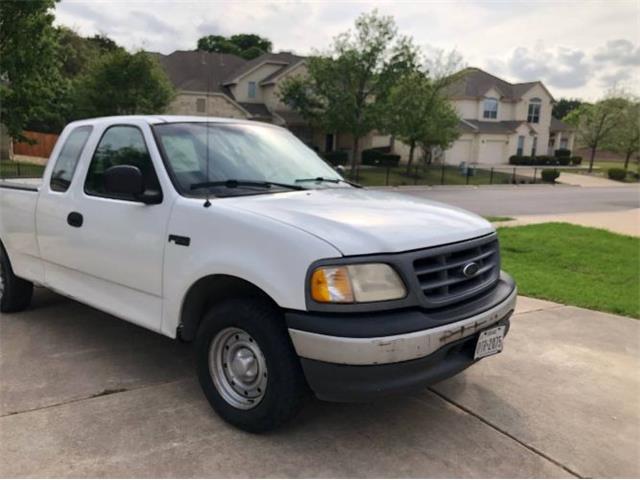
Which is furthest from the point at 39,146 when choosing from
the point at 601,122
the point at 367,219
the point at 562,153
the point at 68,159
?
the point at 562,153

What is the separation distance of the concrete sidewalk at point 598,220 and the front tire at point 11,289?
1047 centimetres

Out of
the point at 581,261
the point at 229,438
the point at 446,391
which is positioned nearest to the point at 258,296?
the point at 229,438

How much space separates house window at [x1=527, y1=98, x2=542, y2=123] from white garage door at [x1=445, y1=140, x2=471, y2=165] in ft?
30.8

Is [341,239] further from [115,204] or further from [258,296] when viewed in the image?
[115,204]

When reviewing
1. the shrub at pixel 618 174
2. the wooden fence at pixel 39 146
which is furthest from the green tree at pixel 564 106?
the wooden fence at pixel 39 146

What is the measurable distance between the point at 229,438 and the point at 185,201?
144cm

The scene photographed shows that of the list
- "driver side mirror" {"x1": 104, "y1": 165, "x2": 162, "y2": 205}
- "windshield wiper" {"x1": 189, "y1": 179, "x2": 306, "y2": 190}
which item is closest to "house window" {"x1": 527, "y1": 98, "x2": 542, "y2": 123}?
"windshield wiper" {"x1": 189, "y1": 179, "x2": 306, "y2": 190}

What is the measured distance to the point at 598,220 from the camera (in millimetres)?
15547

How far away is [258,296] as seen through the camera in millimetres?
3213

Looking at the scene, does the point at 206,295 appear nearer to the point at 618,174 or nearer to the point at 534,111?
the point at 618,174

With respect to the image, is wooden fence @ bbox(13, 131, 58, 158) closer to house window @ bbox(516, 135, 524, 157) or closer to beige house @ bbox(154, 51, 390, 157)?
beige house @ bbox(154, 51, 390, 157)

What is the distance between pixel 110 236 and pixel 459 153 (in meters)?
47.2

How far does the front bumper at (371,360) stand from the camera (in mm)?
2783

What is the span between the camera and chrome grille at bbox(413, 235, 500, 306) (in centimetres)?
303
